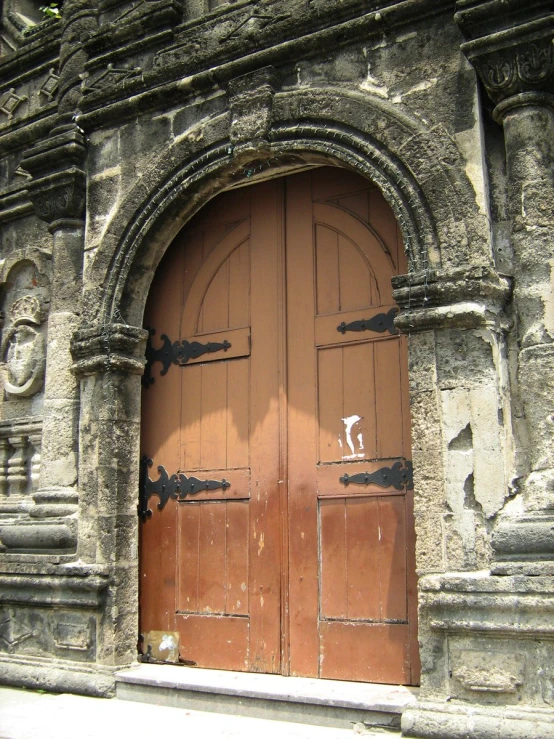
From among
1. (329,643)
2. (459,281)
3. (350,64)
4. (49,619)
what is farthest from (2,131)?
(329,643)

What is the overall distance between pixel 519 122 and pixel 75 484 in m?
3.23

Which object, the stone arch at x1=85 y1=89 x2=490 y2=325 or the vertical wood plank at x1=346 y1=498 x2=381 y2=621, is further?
the vertical wood plank at x1=346 y1=498 x2=381 y2=621

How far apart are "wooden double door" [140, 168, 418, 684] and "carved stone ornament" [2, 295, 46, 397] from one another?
900mm

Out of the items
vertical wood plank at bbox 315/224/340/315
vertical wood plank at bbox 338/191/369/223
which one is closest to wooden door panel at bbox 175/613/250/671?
vertical wood plank at bbox 315/224/340/315

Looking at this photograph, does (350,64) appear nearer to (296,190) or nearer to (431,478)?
(296,190)

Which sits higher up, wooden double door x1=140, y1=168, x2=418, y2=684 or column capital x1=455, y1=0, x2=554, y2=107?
column capital x1=455, y1=0, x2=554, y2=107

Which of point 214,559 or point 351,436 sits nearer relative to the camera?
point 351,436

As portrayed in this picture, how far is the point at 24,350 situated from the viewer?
19.0ft

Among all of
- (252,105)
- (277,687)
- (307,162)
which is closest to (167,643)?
(277,687)

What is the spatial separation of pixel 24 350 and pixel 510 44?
142 inches

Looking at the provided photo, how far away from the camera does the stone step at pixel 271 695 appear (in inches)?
152

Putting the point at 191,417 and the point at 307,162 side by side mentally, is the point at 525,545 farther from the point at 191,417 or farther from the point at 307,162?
the point at 307,162

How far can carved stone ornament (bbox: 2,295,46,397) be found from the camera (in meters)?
5.74

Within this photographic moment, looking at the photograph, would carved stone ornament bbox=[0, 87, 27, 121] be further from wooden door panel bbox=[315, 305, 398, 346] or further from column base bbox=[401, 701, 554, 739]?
column base bbox=[401, 701, 554, 739]
